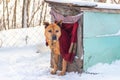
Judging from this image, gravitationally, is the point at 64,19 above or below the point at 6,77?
above

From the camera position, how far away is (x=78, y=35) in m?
6.19

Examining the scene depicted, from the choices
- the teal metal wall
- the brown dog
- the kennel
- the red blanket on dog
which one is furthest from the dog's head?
the teal metal wall

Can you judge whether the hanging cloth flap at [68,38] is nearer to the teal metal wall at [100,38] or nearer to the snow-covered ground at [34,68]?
the teal metal wall at [100,38]

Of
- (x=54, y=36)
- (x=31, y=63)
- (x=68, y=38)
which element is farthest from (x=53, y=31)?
(x=31, y=63)

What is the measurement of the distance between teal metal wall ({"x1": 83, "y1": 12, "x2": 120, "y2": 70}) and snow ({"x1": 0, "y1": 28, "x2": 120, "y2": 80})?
14cm

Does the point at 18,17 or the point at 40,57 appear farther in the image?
the point at 18,17

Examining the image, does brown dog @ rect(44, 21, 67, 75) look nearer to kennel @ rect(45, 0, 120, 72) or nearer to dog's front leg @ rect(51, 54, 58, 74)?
dog's front leg @ rect(51, 54, 58, 74)

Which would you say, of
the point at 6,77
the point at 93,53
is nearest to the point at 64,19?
the point at 93,53

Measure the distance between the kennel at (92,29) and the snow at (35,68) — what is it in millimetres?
164

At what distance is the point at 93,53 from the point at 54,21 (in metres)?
0.92

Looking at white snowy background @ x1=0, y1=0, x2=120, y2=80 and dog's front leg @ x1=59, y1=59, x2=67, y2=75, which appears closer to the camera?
white snowy background @ x1=0, y1=0, x2=120, y2=80

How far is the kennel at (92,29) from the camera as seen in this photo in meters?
6.11

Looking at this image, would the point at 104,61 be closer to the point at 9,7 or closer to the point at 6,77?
the point at 6,77

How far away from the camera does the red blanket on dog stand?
6200mm
